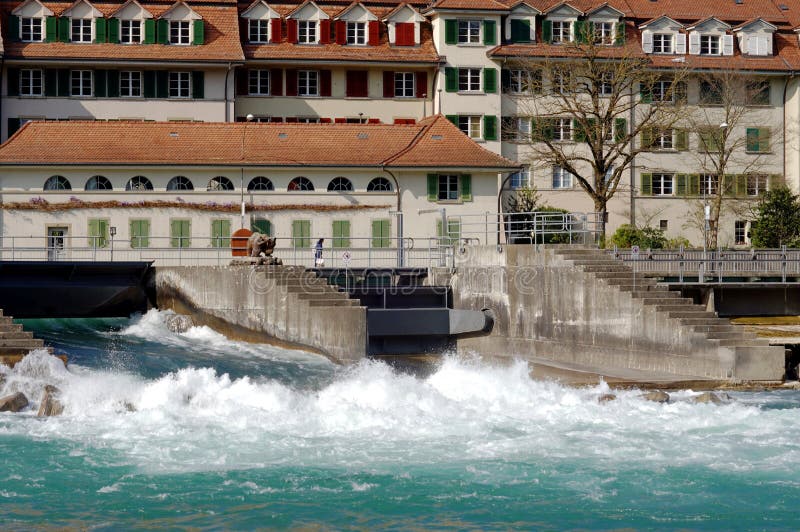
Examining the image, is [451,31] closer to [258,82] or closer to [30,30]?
[258,82]

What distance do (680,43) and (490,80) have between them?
11.0m

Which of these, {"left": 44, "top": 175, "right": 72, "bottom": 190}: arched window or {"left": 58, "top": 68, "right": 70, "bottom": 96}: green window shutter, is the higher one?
{"left": 58, "top": 68, "right": 70, "bottom": 96}: green window shutter

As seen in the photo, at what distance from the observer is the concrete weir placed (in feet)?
93.9

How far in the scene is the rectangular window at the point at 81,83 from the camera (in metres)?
60.6

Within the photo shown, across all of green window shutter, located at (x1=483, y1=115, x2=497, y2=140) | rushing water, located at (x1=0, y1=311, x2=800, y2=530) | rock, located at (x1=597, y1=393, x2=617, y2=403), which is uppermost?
green window shutter, located at (x1=483, y1=115, x2=497, y2=140)

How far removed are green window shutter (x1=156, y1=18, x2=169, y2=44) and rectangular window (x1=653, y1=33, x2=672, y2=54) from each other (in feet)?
81.5

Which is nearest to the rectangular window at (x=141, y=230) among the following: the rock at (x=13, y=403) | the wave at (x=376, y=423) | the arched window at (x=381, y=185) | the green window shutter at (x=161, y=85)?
the arched window at (x=381, y=185)

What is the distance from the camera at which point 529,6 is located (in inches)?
2539

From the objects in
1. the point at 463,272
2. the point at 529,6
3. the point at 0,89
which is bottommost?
the point at 463,272

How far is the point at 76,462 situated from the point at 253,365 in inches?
440

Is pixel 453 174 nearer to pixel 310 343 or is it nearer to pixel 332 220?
pixel 332 220

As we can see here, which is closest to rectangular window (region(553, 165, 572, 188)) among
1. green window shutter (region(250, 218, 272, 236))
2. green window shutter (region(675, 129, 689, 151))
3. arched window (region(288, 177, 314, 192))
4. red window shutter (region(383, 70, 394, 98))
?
green window shutter (region(675, 129, 689, 151))

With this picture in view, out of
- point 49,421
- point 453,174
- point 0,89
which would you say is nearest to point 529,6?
point 453,174

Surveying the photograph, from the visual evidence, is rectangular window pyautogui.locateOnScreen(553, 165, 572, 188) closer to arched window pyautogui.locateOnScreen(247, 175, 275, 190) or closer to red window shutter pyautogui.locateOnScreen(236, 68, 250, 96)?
red window shutter pyautogui.locateOnScreen(236, 68, 250, 96)
